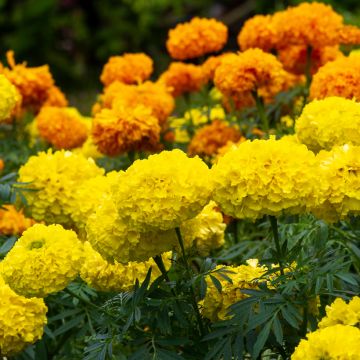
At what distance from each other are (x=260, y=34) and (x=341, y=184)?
1.79 meters

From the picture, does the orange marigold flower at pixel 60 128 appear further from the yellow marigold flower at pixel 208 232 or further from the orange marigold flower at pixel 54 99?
the yellow marigold flower at pixel 208 232

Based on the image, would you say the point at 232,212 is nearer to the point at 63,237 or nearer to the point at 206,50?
the point at 63,237

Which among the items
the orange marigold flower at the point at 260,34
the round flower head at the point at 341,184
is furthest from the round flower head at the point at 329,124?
the orange marigold flower at the point at 260,34

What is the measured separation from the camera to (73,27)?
9789mm

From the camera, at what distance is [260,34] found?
3922 mm

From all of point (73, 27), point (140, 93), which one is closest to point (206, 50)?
point (140, 93)

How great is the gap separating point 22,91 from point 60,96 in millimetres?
338

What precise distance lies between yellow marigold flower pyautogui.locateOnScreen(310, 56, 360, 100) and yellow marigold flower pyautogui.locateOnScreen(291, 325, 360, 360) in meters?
1.48

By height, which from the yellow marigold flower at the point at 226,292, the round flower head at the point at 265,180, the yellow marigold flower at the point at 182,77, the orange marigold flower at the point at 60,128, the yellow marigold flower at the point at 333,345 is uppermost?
the round flower head at the point at 265,180

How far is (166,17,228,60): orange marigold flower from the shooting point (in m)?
4.07

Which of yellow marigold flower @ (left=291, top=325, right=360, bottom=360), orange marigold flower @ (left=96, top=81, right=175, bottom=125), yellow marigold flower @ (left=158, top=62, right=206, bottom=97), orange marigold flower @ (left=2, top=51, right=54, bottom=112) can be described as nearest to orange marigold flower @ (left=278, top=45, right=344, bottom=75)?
yellow marigold flower @ (left=158, top=62, right=206, bottom=97)

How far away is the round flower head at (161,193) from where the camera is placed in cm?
213

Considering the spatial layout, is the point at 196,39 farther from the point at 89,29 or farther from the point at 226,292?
the point at 89,29

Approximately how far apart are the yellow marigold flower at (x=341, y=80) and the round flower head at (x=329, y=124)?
1.82 ft
